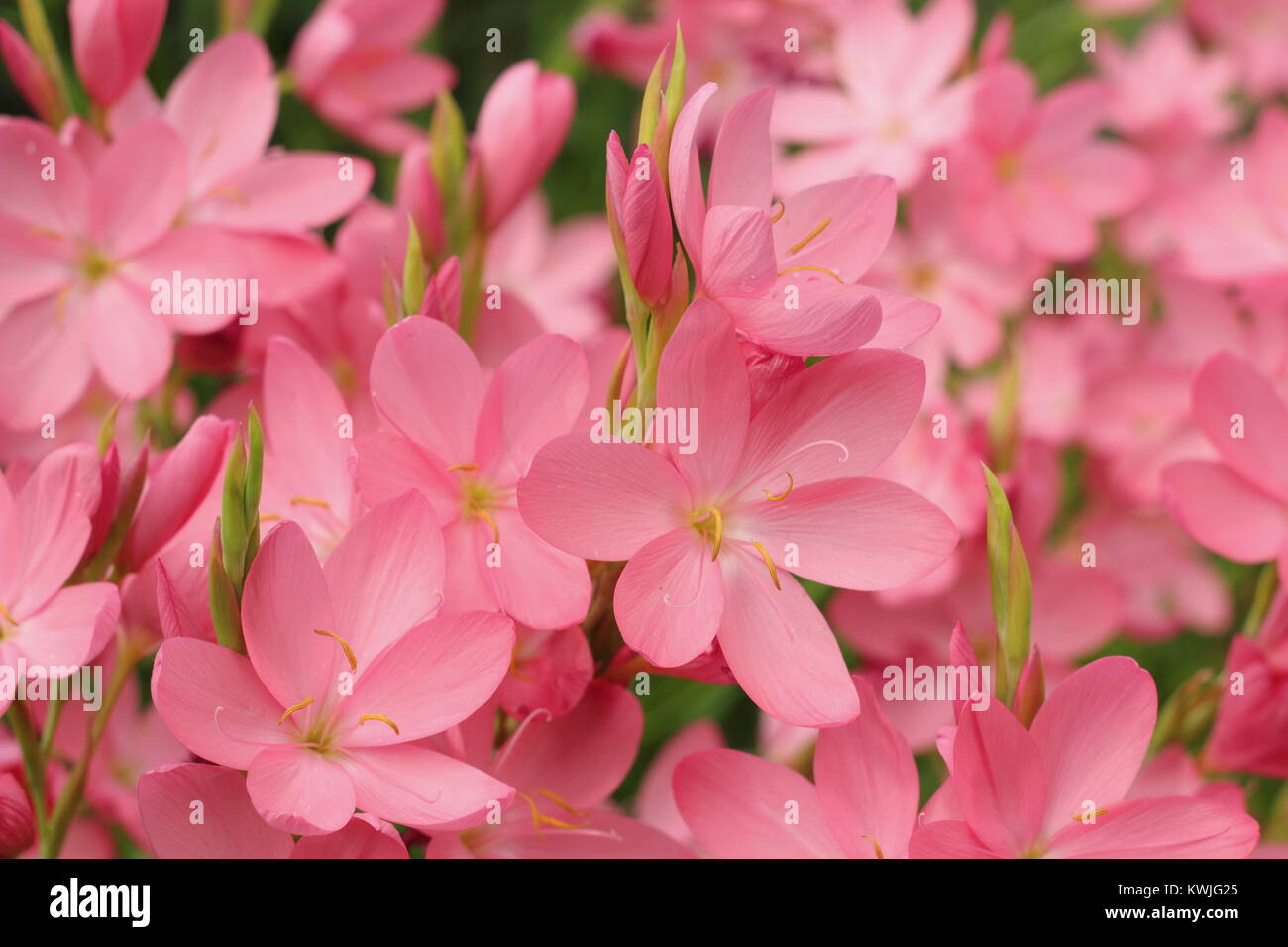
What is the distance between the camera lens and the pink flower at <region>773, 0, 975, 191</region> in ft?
3.03

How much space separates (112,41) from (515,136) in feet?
0.73

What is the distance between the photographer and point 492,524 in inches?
19.9

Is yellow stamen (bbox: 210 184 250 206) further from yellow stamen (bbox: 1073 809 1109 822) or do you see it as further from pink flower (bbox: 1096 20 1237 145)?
pink flower (bbox: 1096 20 1237 145)

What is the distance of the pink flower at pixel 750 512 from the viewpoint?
1.50 ft

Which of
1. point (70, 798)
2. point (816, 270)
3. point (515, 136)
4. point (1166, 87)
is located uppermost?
point (1166, 87)

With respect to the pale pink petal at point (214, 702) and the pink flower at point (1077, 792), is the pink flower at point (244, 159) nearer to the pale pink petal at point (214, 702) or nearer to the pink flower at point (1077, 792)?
the pale pink petal at point (214, 702)

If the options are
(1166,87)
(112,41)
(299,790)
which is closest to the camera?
(299,790)

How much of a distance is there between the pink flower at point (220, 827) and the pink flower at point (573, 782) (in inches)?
2.8

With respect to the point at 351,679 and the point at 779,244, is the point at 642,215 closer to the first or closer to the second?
the point at 779,244

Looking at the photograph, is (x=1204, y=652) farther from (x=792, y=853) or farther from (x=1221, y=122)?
(x=792, y=853)

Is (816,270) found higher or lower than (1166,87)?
lower

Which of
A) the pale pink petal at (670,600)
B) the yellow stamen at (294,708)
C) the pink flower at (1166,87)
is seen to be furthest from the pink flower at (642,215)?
the pink flower at (1166,87)

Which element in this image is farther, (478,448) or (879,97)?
(879,97)

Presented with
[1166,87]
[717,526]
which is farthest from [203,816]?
[1166,87]
